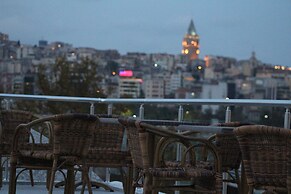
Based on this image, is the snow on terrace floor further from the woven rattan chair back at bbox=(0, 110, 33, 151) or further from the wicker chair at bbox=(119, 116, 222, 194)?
the wicker chair at bbox=(119, 116, 222, 194)

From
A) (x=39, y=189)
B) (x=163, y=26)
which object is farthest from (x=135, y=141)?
(x=163, y=26)

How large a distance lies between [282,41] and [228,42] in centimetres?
1275

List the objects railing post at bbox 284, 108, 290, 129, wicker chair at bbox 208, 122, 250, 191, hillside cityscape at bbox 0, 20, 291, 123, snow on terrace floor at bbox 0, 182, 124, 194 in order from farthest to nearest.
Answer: hillside cityscape at bbox 0, 20, 291, 123 → snow on terrace floor at bbox 0, 182, 124, 194 → railing post at bbox 284, 108, 290, 129 → wicker chair at bbox 208, 122, 250, 191

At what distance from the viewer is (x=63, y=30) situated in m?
83.4

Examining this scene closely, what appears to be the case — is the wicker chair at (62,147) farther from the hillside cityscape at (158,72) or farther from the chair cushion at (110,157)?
the hillside cityscape at (158,72)

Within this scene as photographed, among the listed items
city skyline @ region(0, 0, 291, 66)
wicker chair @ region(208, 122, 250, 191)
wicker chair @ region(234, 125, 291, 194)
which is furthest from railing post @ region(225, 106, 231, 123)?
city skyline @ region(0, 0, 291, 66)

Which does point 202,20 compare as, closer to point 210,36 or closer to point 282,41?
point 210,36

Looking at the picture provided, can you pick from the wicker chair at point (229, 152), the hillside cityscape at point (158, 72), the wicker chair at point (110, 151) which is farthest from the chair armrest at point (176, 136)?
the hillside cityscape at point (158, 72)

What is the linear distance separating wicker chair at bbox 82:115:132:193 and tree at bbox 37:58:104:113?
4140 centimetres

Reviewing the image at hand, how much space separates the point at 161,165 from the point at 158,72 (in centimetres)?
7596

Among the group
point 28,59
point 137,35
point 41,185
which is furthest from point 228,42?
point 41,185

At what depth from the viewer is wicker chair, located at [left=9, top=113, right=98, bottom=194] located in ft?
16.0

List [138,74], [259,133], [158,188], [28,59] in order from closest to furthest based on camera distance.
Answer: [259,133], [158,188], [28,59], [138,74]

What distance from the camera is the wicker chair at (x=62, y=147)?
4883 millimetres
